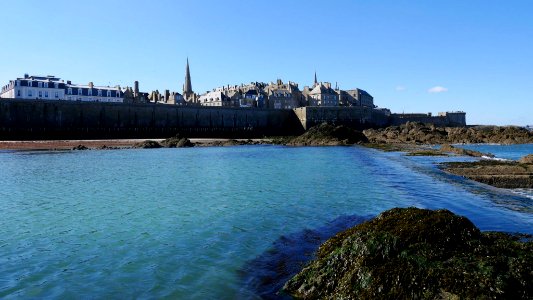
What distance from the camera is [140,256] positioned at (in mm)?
6969

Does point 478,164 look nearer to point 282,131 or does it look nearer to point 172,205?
point 172,205

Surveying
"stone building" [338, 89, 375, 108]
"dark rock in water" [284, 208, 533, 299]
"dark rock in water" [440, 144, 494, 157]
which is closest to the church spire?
"stone building" [338, 89, 375, 108]

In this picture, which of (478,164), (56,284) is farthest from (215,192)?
(478,164)

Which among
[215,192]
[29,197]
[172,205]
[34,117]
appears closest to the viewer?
[172,205]

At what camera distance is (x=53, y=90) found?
82.8m

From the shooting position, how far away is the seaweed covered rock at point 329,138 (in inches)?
2140

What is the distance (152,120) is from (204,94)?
54.7m

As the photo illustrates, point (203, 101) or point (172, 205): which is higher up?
point (203, 101)

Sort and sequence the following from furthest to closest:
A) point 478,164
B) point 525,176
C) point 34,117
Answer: point 34,117 → point 478,164 → point 525,176

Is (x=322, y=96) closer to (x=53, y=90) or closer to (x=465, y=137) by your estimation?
(x=465, y=137)

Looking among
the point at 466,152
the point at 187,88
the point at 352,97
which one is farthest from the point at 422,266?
the point at 352,97

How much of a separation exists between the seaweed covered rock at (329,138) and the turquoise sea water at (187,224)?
35.7m

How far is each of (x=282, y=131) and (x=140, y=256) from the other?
71906 mm

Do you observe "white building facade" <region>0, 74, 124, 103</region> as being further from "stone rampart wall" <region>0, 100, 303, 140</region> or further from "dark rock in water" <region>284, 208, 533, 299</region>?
"dark rock in water" <region>284, 208, 533, 299</region>
